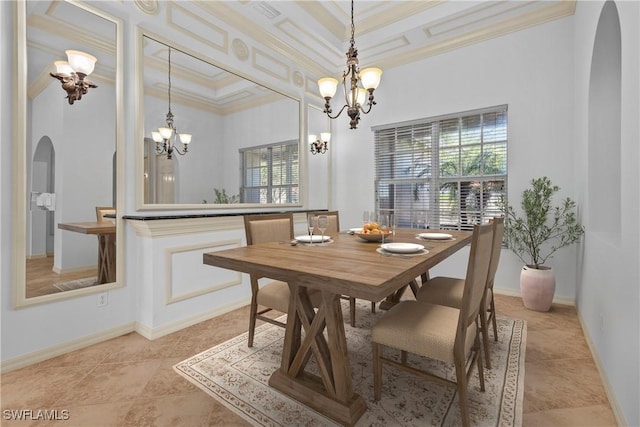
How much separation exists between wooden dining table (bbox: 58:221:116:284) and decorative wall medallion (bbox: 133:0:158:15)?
1.76 meters

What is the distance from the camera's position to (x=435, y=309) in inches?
63.2

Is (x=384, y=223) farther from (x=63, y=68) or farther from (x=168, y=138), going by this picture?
(x=63, y=68)

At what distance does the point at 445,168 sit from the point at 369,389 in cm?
295

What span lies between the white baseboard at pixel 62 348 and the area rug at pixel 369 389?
0.79 m

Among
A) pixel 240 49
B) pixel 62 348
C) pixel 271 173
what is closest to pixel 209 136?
pixel 271 173

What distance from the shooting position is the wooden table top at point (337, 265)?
1.08 m

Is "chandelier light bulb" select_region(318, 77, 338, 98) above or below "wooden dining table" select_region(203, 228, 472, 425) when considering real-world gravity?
above

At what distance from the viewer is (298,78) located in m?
4.04

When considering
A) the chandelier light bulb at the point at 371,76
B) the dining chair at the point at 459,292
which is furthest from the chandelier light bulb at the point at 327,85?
the dining chair at the point at 459,292

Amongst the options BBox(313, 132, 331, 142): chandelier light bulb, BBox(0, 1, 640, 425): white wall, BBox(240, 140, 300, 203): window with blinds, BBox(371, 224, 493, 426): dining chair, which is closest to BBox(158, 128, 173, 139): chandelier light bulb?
BBox(0, 1, 640, 425): white wall

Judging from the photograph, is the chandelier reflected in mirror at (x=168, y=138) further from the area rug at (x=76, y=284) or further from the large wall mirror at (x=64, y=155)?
the area rug at (x=76, y=284)

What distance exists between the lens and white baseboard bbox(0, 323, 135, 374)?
6.16 ft

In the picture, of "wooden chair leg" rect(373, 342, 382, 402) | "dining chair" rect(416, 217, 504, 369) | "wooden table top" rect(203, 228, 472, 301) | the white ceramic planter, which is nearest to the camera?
"wooden table top" rect(203, 228, 472, 301)

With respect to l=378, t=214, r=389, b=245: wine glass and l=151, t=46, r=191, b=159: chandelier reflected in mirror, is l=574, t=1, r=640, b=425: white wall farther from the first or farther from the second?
l=151, t=46, r=191, b=159: chandelier reflected in mirror
